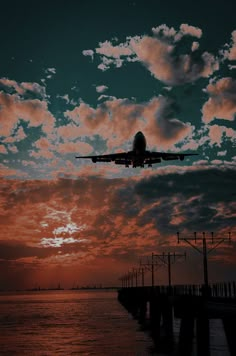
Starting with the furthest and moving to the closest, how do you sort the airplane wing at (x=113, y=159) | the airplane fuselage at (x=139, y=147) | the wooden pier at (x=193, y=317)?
1. the airplane wing at (x=113, y=159)
2. the airplane fuselage at (x=139, y=147)
3. the wooden pier at (x=193, y=317)

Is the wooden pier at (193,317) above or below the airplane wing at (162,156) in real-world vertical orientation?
below

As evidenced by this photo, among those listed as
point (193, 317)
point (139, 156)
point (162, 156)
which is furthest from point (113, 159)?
point (193, 317)

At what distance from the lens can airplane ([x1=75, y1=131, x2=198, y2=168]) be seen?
72438 mm

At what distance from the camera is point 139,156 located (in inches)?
2864

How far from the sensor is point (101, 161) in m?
76.5

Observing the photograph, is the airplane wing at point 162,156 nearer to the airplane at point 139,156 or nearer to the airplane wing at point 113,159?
the airplane at point 139,156

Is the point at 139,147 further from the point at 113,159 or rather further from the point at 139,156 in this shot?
the point at 113,159

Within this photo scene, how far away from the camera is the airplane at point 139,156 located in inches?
2852

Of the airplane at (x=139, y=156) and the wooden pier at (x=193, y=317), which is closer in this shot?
the wooden pier at (x=193, y=317)

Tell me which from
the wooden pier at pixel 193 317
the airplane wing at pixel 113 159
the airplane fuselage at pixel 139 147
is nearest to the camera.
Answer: the wooden pier at pixel 193 317

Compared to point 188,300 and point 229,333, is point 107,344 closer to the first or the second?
point 188,300

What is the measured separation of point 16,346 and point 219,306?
101 feet

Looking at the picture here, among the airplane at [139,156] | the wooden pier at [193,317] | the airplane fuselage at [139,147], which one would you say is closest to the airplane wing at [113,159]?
the airplane at [139,156]

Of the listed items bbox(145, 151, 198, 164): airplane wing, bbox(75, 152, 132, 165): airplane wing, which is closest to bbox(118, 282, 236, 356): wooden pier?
bbox(145, 151, 198, 164): airplane wing
